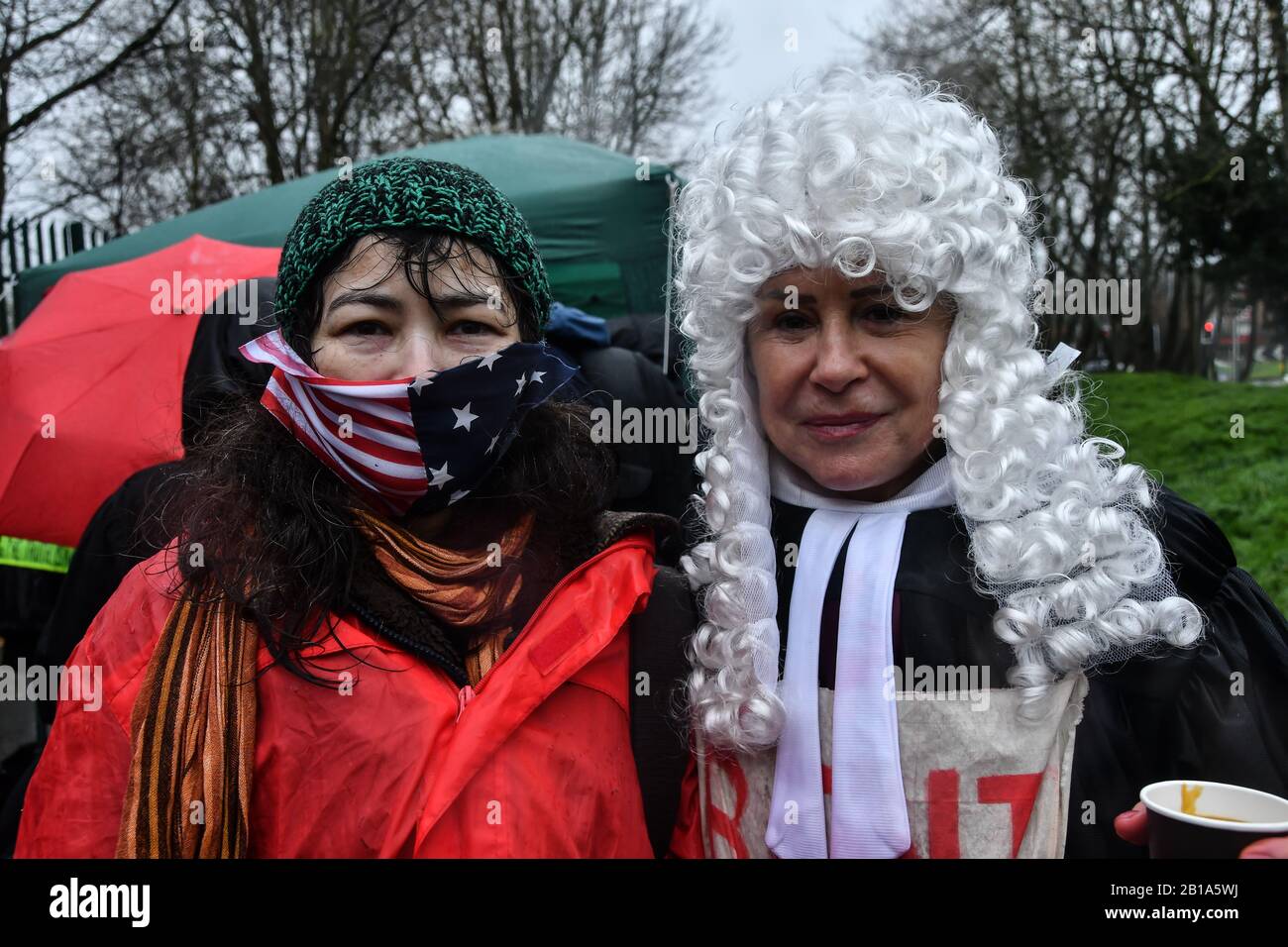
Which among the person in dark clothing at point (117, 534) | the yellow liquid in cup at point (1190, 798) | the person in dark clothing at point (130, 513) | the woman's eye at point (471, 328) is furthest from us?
the person in dark clothing at point (117, 534)

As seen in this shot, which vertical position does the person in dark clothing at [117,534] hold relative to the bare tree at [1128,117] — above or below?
below

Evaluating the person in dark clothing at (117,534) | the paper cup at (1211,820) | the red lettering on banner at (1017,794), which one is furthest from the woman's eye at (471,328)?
the paper cup at (1211,820)

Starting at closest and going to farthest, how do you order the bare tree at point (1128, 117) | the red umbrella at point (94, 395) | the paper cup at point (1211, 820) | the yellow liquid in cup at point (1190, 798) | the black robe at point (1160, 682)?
the paper cup at point (1211, 820)
the yellow liquid in cup at point (1190, 798)
the black robe at point (1160, 682)
the red umbrella at point (94, 395)
the bare tree at point (1128, 117)

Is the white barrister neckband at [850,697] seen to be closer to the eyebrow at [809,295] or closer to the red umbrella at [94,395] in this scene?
the eyebrow at [809,295]

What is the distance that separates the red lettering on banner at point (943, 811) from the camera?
1.66 meters

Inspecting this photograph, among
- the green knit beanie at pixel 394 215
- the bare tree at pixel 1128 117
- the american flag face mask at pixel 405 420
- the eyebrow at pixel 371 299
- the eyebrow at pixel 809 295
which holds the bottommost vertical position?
the american flag face mask at pixel 405 420

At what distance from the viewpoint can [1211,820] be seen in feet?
4.19

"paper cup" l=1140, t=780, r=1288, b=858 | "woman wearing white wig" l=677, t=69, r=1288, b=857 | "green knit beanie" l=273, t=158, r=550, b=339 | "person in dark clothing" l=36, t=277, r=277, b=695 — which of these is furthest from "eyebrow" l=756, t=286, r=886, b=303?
"person in dark clothing" l=36, t=277, r=277, b=695

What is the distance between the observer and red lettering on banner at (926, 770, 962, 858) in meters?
1.66

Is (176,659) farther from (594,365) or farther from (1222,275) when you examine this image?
(1222,275)

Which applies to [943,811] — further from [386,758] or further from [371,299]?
[371,299]

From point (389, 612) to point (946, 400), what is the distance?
988 millimetres

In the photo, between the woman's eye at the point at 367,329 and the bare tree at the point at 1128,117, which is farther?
the bare tree at the point at 1128,117
